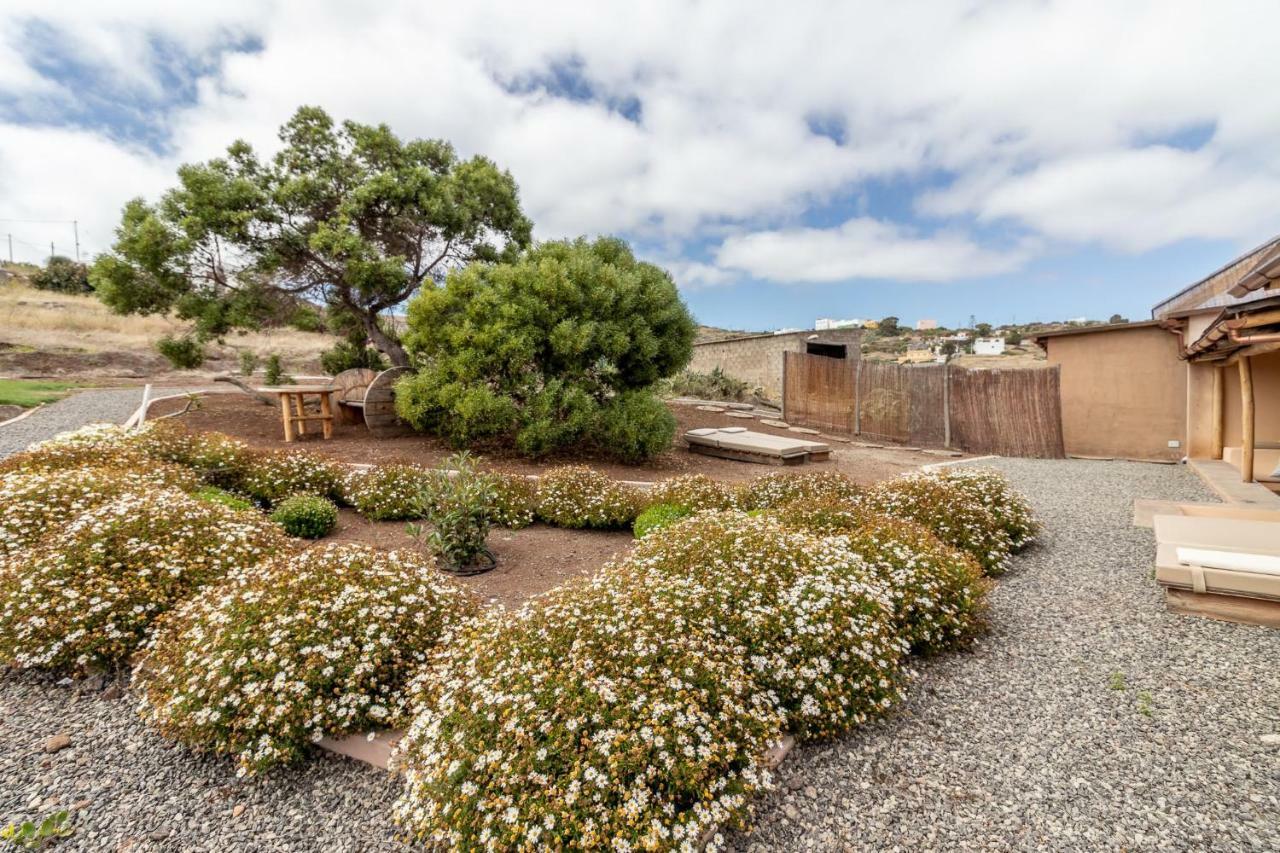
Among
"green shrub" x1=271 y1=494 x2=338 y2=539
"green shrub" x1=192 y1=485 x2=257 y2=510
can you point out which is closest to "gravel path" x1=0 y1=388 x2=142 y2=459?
"green shrub" x1=192 y1=485 x2=257 y2=510

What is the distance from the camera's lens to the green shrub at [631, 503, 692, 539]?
515 cm

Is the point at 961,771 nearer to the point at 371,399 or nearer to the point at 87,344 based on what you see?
the point at 371,399

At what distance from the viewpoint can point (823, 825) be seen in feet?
6.88

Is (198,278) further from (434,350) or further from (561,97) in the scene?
(561,97)

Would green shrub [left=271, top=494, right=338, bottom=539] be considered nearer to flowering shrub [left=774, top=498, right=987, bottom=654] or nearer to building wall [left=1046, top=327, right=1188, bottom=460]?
flowering shrub [left=774, top=498, right=987, bottom=654]

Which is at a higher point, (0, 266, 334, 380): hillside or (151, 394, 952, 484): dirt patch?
(0, 266, 334, 380): hillside

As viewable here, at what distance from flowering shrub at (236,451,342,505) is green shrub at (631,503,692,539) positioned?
3616mm

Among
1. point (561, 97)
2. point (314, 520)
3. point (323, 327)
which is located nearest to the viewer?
point (314, 520)

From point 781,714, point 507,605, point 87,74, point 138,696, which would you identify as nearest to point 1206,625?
point 781,714

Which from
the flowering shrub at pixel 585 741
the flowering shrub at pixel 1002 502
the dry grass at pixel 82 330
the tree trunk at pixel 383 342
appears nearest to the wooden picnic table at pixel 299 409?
the tree trunk at pixel 383 342

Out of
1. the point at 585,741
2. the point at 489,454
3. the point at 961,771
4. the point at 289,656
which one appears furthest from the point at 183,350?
the point at 961,771

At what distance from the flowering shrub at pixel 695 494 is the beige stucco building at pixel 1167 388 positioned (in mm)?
6362

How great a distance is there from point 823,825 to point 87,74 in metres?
10.4

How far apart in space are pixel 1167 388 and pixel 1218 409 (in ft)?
3.59
